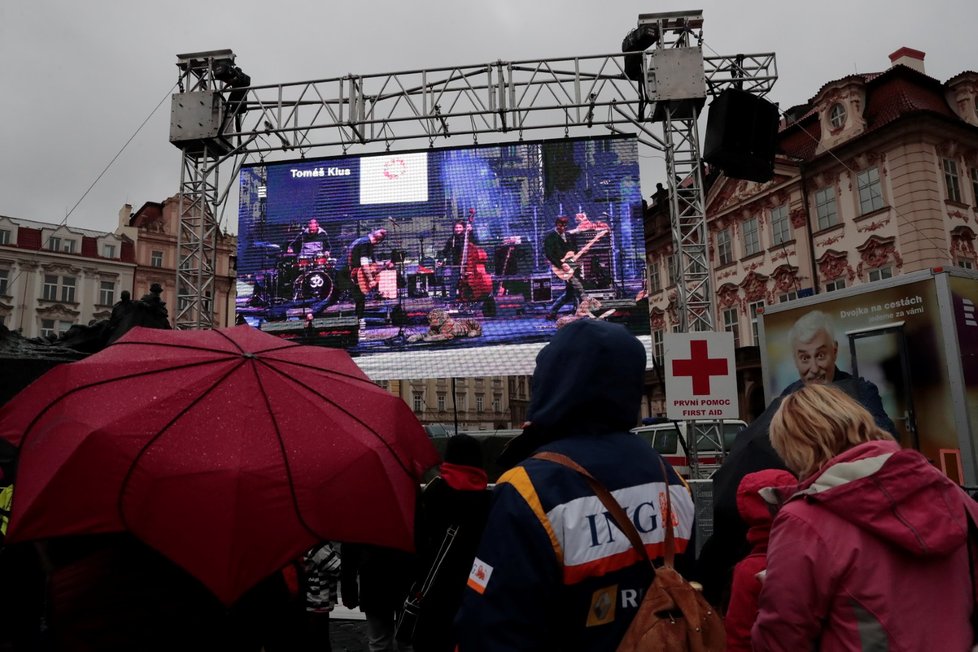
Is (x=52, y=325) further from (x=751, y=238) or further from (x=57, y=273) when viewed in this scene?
(x=751, y=238)

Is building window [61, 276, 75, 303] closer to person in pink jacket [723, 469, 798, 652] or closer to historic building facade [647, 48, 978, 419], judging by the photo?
historic building facade [647, 48, 978, 419]

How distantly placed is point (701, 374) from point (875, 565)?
699 cm

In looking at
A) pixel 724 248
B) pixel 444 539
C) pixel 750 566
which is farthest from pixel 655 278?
pixel 750 566

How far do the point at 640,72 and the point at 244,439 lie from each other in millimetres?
11739

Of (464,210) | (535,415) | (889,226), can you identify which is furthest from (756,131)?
(889,226)

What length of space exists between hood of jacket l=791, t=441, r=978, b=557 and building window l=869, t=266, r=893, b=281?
22.5m

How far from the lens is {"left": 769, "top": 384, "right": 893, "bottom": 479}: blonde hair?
6.59 feet

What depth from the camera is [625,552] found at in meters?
1.84

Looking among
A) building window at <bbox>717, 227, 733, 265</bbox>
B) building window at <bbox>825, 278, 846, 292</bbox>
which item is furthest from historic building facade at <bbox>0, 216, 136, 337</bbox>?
building window at <bbox>825, 278, 846, 292</bbox>

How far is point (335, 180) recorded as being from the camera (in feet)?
47.4

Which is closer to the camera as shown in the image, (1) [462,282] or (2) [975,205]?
(1) [462,282]

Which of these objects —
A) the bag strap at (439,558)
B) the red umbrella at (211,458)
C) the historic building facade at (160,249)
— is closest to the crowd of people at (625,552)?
the red umbrella at (211,458)

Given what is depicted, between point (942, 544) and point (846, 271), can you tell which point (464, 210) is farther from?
point (846, 271)

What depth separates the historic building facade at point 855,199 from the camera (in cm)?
2141
